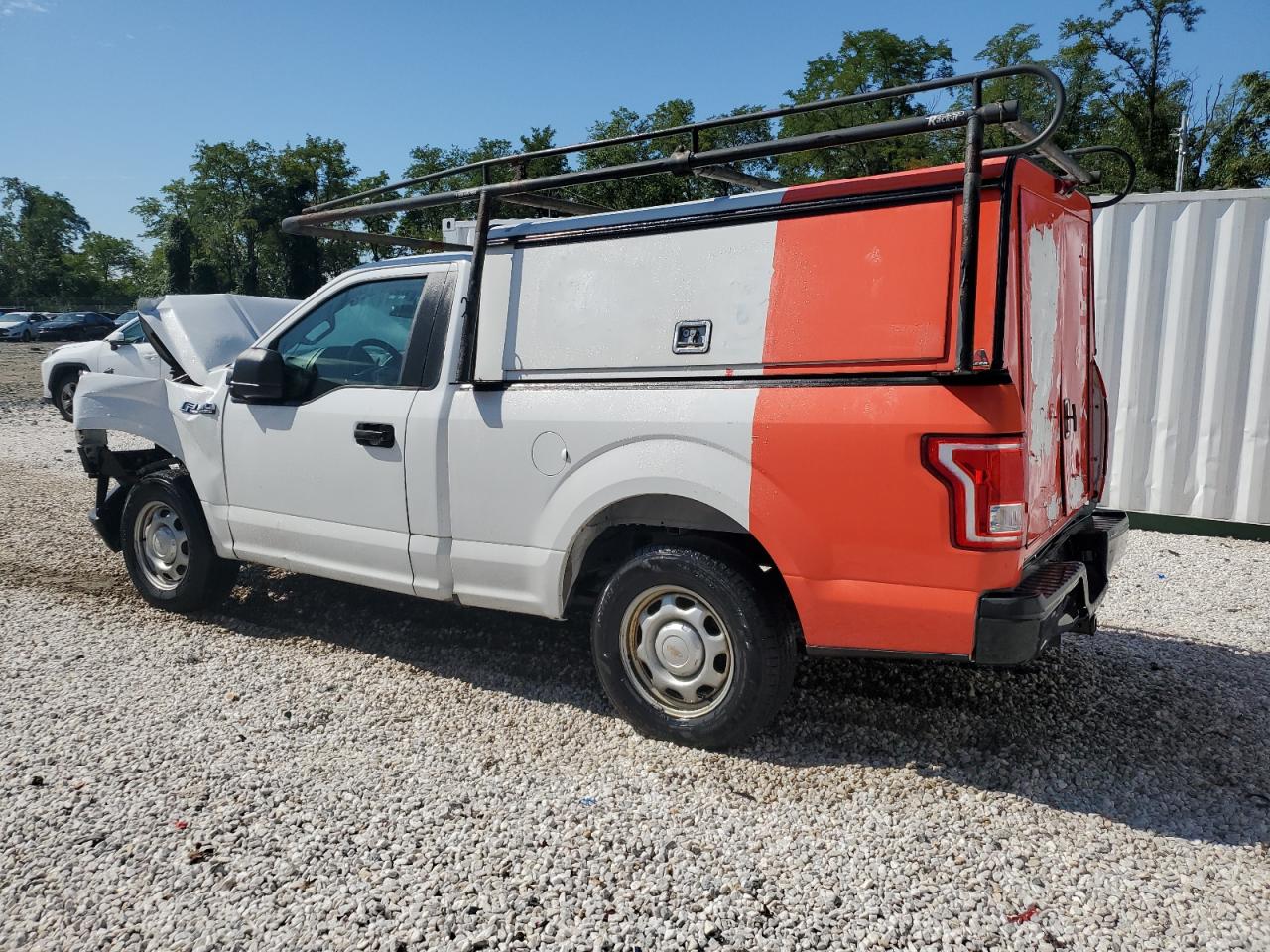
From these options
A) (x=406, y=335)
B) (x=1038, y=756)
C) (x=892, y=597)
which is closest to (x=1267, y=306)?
(x=1038, y=756)

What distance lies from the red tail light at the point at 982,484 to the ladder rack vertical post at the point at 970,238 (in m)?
0.26

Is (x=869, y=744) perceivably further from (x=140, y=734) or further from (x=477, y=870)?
(x=140, y=734)

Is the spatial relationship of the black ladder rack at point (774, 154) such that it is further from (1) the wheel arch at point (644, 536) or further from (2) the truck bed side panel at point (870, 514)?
(1) the wheel arch at point (644, 536)

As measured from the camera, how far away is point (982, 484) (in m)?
3.10

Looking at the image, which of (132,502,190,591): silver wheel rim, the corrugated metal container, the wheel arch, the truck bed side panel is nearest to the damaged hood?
(132,502,190,591): silver wheel rim

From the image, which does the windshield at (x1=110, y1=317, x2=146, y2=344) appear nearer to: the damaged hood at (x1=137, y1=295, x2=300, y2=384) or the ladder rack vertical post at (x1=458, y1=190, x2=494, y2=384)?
the damaged hood at (x1=137, y1=295, x2=300, y2=384)

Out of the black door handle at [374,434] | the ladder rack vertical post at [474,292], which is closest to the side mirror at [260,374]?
the black door handle at [374,434]

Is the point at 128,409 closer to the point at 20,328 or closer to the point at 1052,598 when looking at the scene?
the point at 1052,598

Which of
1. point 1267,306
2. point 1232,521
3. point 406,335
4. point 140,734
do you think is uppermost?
point 1267,306

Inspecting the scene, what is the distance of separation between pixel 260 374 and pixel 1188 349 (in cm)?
726

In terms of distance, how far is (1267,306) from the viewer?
758 centimetres

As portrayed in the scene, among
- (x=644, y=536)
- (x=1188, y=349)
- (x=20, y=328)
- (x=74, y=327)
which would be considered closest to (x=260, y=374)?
(x=644, y=536)

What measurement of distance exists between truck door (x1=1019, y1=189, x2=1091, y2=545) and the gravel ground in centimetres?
103

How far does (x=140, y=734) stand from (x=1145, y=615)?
5655 mm
